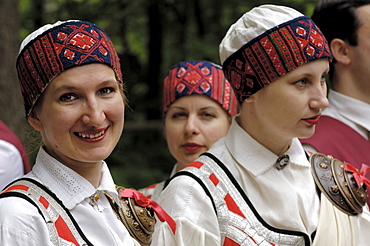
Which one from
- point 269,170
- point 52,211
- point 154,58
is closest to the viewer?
point 52,211

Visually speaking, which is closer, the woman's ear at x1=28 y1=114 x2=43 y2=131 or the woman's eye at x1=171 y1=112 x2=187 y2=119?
the woman's ear at x1=28 y1=114 x2=43 y2=131

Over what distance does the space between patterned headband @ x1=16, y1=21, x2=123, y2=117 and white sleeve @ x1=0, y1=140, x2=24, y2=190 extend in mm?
1193

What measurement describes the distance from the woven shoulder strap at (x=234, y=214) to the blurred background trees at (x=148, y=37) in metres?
3.59

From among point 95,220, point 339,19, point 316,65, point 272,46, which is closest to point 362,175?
point 316,65

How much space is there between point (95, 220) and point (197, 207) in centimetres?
57

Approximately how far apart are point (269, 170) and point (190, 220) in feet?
1.51

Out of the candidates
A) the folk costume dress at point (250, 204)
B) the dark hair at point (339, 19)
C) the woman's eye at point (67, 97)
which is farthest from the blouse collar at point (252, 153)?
the dark hair at point (339, 19)

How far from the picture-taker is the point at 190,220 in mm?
2459

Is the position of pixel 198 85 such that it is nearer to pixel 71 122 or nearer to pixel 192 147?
pixel 192 147

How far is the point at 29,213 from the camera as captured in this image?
1.86 meters

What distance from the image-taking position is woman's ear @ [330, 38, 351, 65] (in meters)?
3.50

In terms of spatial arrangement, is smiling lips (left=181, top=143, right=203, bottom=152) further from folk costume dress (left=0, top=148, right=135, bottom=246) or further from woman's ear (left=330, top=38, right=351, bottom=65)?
folk costume dress (left=0, top=148, right=135, bottom=246)

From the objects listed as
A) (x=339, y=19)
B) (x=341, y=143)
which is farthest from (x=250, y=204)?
(x=339, y=19)

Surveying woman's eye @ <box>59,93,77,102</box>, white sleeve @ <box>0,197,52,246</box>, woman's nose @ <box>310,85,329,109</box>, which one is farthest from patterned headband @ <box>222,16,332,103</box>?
white sleeve @ <box>0,197,52,246</box>
